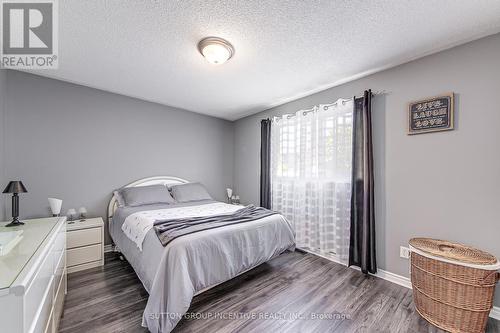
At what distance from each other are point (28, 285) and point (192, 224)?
1218mm

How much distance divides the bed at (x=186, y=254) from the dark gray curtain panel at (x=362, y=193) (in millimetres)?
783

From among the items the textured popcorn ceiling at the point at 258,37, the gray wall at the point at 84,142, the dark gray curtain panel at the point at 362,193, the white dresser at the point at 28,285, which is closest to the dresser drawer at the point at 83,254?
the gray wall at the point at 84,142

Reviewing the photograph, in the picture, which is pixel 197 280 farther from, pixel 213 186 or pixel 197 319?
pixel 213 186

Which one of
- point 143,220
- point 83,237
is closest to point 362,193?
point 143,220

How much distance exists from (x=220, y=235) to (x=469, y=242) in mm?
2212

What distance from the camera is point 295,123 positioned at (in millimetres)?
3199

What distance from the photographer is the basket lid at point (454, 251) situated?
1448 mm

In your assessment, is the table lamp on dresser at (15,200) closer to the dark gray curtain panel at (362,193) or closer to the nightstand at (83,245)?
the nightstand at (83,245)

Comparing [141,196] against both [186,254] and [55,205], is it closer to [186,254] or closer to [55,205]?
[55,205]

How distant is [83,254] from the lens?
93.5 inches

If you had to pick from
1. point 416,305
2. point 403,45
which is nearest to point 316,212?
point 416,305

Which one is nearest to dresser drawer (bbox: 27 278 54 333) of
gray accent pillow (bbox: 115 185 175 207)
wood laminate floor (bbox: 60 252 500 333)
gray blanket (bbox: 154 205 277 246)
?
wood laminate floor (bbox: 60 252 500 333)

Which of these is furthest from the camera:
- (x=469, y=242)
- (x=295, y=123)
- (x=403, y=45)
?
(x=295, y=123)

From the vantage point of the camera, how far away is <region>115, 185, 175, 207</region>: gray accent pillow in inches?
113
